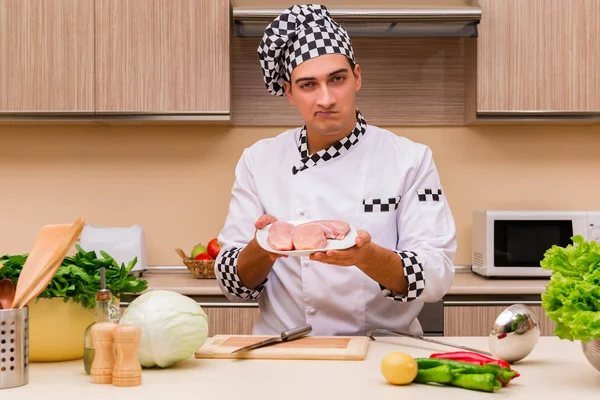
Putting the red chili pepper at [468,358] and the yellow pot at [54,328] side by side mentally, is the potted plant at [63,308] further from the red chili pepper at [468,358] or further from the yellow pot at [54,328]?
the red chili pepper at [468,358]

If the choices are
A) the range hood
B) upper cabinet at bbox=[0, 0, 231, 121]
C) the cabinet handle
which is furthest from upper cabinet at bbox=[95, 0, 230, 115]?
the cabinet handle

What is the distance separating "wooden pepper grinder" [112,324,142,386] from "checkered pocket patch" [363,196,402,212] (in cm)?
79

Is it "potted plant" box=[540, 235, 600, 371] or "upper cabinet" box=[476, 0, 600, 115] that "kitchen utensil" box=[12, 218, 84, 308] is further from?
"upper cabinet" box=[476, 0, 600, 115]

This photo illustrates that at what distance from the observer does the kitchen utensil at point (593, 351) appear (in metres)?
1.24

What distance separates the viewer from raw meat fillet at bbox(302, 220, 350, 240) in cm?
147

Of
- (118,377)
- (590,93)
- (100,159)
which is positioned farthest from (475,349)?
(100,159)

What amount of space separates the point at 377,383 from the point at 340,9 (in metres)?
1.95

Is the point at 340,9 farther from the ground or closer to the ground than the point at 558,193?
farther from the ground

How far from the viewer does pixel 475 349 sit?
4.83 ft

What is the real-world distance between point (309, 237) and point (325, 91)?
1.52 ft

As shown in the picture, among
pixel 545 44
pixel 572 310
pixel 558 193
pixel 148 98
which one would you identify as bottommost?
pixel 572 310

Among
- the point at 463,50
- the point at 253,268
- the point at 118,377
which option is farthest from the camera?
the point at 463,50

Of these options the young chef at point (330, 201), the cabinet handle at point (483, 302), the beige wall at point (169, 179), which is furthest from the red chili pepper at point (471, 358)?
the beige wall at point (169, 179)

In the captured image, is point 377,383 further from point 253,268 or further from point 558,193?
point 558,193
